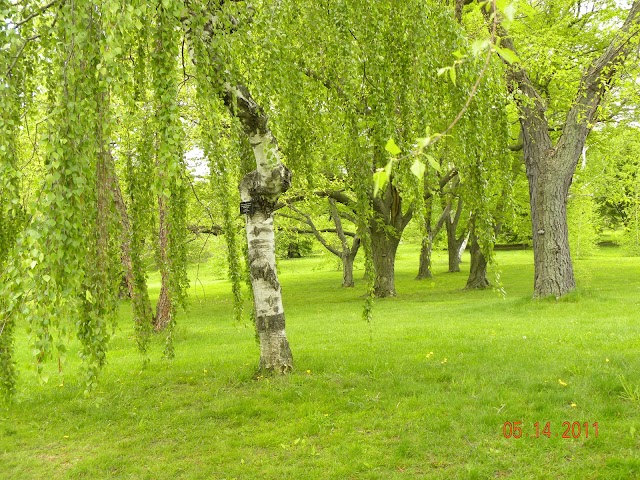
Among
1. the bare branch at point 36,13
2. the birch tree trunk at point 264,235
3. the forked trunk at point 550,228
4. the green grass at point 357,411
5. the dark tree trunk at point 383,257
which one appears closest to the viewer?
the bare branch at point 36,13

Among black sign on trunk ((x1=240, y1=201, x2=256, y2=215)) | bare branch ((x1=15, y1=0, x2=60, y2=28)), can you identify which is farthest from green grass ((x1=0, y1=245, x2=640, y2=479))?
bare branch ((x1=15, y1=0, x2=60, y2=28))

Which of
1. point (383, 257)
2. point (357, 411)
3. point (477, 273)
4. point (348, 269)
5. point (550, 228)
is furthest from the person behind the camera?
point (348, 269)

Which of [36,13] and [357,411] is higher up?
[36,13]

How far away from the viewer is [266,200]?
630cm

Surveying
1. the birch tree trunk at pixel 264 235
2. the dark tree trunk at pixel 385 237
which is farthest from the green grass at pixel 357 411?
the dark tree trunk at pixel 385 237

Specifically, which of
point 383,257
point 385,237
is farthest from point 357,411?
point 383,257

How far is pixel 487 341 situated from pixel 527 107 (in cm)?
516

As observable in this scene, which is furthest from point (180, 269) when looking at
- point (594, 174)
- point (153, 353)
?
point (594, 174)

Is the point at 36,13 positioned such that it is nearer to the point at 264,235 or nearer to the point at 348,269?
the point at 264,235

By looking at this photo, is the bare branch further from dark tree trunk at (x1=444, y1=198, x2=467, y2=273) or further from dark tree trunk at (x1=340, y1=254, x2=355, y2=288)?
dark tree trunk at (x1=444, y1=198, x2=467, y2=273)

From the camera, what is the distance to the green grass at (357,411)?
14.3ft

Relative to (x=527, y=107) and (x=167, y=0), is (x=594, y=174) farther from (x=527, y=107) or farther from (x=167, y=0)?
(x=167, y=0)

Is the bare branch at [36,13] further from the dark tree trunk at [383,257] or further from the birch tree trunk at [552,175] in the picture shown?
the dark tree trunk at [383,257]

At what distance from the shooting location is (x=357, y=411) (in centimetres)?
546
